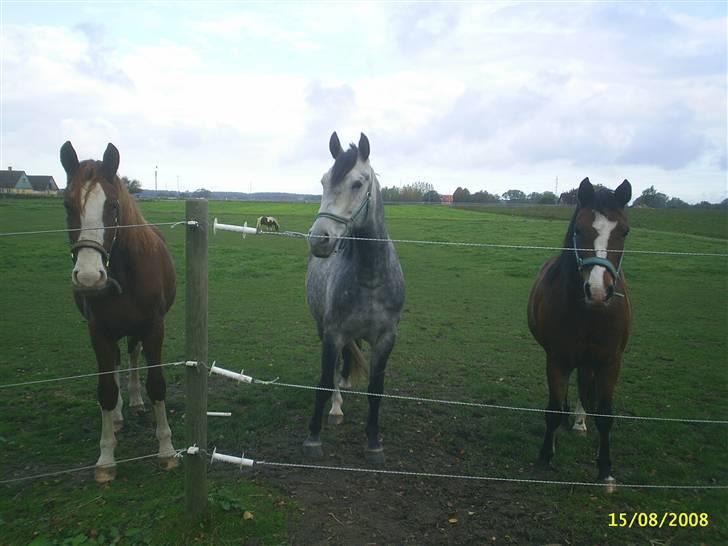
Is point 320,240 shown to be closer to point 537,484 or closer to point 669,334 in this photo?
point 537,484

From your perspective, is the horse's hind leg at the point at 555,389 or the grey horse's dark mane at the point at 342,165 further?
the horse's hind leg at the point at 555,389

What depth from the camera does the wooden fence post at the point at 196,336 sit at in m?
2.85

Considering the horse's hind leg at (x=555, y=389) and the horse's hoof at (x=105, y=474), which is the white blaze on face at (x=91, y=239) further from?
the horse's hind leg at (x=555, y=389)

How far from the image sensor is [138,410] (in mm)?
5164

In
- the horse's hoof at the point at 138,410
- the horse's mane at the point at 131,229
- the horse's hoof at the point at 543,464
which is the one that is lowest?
the horse's hoof at the point at 138,410

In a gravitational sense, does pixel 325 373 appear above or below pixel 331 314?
below

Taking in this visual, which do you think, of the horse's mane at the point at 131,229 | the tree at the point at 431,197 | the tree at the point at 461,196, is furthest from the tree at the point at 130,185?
the tree at the point at 461,196

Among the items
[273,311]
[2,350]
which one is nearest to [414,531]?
[2,350]

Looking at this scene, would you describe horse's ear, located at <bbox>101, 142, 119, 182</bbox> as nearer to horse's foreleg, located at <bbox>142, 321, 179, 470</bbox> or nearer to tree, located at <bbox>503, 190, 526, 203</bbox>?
horse's foreleg, located at <bbox>142, 321, 179, 470</bbox>

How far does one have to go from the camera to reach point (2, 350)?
7.18 metres

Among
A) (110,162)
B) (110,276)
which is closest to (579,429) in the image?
(110,276)

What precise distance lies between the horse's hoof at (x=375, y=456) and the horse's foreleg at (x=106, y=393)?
6.42 ft

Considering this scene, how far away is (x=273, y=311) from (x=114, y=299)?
6.82m

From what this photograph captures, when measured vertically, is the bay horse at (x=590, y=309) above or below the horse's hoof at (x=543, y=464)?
above
